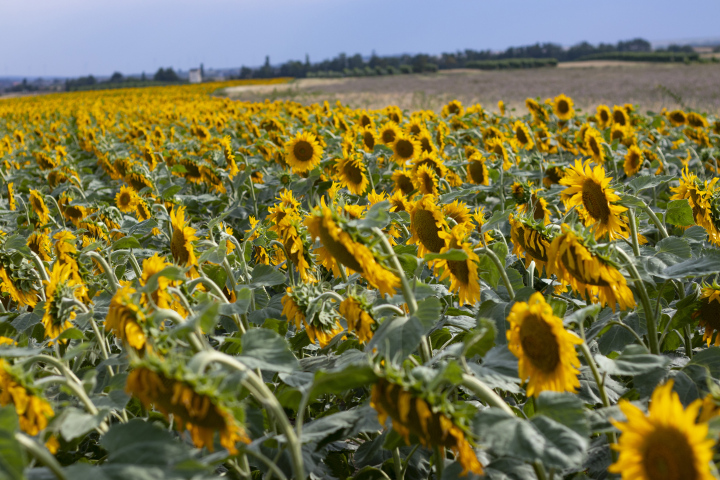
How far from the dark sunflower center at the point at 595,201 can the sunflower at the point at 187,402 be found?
5.19ft

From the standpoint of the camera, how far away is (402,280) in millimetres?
1393

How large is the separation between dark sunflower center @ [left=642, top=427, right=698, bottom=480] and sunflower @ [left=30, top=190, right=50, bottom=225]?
13.8ft

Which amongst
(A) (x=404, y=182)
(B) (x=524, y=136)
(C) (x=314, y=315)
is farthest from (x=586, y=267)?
(B) (x=524, y=136)

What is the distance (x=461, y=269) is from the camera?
6.46 feet

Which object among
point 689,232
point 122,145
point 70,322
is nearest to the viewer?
point 70,322

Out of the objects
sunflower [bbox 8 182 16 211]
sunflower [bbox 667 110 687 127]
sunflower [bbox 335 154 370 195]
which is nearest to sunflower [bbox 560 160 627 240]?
sunflower [bbox 335 154 370 195]

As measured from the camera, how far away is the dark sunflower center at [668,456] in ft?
2.94

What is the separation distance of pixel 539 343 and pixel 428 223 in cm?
89

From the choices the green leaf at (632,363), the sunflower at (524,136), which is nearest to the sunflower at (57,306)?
the green leaf at (632,363)

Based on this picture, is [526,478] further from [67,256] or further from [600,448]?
[67,256]

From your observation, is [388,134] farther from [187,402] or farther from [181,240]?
[187,402]

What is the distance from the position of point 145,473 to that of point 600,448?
3.87 feet

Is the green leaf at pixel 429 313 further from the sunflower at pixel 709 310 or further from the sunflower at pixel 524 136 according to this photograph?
the sunflower at pixel 524 136

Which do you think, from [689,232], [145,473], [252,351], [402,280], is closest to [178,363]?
[145,473]
